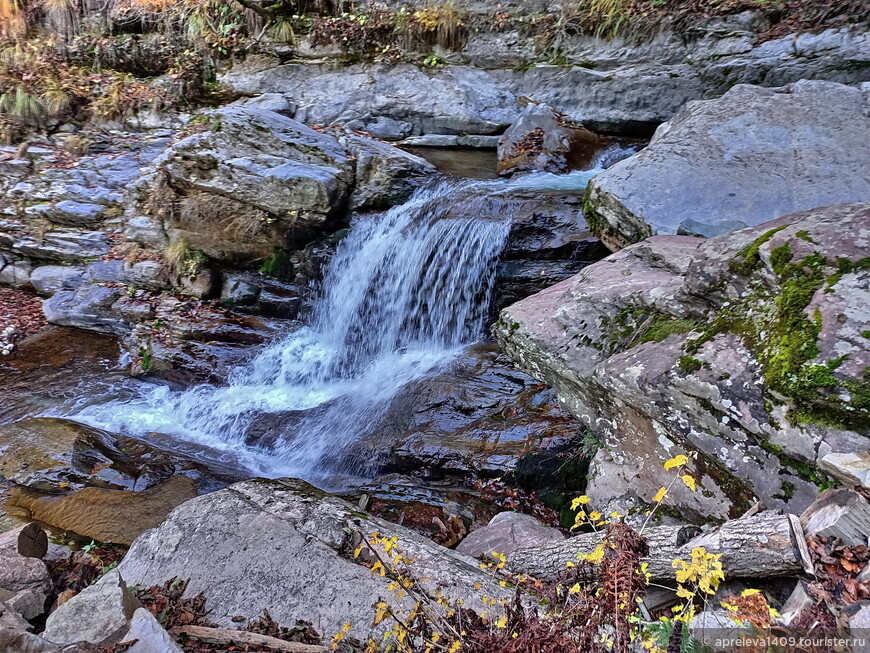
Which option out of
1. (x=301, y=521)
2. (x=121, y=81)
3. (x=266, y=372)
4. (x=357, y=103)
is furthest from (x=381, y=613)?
(x=121, y=81)

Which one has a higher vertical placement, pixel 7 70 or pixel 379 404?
pixel 7 70

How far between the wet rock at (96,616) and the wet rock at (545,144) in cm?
790

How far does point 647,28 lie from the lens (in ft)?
31.9

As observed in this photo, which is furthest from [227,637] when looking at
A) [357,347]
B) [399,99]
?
[399,99]

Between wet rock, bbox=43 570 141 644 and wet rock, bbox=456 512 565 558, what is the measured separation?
2033 millimetres

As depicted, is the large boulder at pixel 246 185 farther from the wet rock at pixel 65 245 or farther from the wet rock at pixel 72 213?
the wet rock at pixel 72 213

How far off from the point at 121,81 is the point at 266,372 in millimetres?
9262

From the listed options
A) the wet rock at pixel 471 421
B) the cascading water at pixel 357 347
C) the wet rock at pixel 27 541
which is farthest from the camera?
the cascading water at pixel 357 347

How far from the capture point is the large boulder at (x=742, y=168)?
5.19 meters

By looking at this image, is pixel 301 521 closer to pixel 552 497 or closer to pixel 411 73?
pixel 552 497

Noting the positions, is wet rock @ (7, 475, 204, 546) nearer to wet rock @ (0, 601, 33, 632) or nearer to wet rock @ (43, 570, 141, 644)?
wet rock @ (0, 601, 33, 632)

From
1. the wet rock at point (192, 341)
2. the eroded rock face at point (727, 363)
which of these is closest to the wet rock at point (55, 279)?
the wet rock at point (192, 341)

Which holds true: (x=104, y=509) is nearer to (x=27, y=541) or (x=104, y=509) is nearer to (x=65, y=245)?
(x=27, y=541)

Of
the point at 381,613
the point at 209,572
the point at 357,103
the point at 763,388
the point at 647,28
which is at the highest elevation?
the point at 647,28
